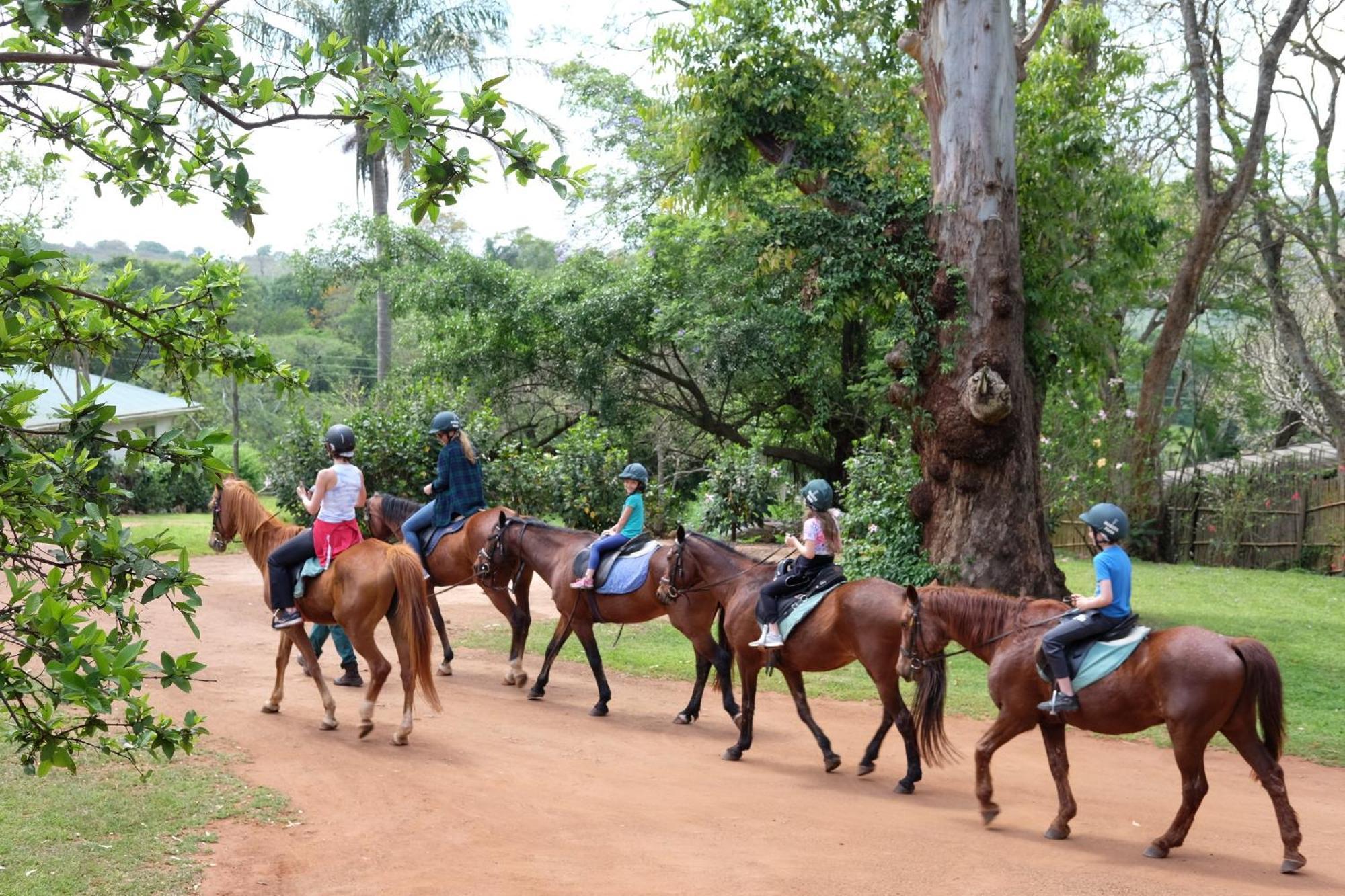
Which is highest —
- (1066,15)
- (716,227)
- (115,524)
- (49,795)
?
(1066,15)

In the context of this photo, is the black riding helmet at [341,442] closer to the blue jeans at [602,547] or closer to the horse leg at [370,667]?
the horse leg at [370,667]

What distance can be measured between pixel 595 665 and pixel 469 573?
234 centimetres

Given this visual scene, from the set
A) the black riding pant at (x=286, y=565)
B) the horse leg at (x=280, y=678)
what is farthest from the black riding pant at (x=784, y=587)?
the horse leg at (x=280, y=678)

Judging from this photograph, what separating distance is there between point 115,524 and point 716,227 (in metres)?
19.6

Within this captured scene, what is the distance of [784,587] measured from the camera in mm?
9305

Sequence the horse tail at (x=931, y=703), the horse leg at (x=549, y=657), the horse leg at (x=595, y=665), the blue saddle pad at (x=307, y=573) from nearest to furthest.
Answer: the horse tail at (x=931, y=703) < the blue saddle pad at (x=307, y=573) < the horse leg at (x=595, y=665) < the horse leg at (x=549, y=657)

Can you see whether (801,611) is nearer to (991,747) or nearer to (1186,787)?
(991,747)

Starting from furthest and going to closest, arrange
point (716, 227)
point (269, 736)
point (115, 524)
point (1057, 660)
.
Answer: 1. point (716, 227)
2. point (269, 736)
3. point (1057, 660)
4. point (115, 524)

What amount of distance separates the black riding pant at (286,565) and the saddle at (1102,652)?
19.7 feet

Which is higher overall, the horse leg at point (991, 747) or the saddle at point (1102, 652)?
the saddle at point (1102, 652)

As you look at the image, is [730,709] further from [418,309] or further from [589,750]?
[418,309]

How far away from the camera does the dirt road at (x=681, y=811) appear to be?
6.61 meters

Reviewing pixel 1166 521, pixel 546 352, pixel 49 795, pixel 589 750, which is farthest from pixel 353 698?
pixel 1166 521

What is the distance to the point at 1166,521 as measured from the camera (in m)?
25.2
